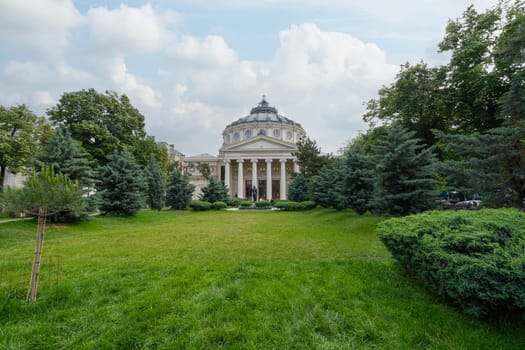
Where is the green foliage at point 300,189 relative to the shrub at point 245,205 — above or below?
above

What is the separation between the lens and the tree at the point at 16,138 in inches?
584

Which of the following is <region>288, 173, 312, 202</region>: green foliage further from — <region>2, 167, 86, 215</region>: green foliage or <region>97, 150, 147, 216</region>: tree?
<region>2, 167, 86, 215</region>: green foliage

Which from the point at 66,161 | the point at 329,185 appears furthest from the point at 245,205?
the point at 66,161

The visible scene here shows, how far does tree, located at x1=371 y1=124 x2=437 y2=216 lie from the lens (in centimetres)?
780

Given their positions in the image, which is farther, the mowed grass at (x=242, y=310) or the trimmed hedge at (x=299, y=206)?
the trimmed hedge at (x=299, y=206)

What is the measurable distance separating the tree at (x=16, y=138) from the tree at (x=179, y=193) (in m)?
10.4

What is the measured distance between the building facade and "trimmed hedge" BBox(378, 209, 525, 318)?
34351 millimetres

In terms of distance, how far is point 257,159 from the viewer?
45.1 meters

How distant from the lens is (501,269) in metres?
2.27

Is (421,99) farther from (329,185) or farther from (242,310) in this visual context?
(242,310)

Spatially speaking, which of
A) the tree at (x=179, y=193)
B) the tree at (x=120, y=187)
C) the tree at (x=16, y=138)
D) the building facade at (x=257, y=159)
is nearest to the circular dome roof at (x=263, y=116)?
the building facade at (x=257, y=159)

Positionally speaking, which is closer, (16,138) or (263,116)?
(16,138)

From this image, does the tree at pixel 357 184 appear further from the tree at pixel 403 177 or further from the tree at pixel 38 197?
the tree at pixel 38 197

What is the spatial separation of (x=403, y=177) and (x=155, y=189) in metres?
21.1
